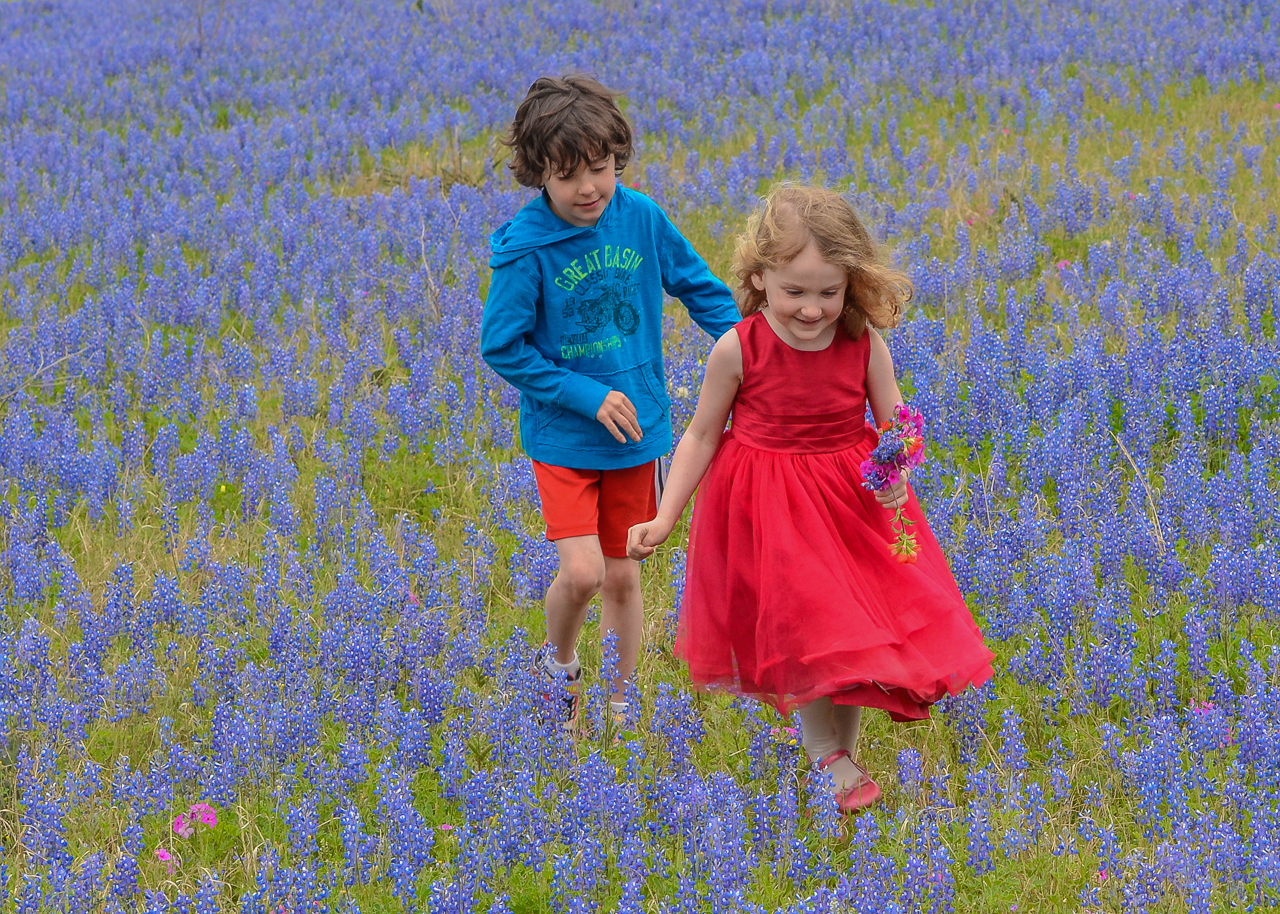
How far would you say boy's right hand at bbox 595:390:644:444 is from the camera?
400 centimetres

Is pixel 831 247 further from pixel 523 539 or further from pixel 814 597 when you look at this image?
pixel 523 539

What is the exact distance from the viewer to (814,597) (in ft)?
12.1

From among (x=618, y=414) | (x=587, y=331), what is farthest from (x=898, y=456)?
(x=587, y=331)

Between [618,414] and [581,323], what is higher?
[581,323]

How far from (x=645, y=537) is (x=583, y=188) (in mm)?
1024

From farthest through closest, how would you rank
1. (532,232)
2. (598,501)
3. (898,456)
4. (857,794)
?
(598,501) < (532,232) < (857,794) < (898,456)

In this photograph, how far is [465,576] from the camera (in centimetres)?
510

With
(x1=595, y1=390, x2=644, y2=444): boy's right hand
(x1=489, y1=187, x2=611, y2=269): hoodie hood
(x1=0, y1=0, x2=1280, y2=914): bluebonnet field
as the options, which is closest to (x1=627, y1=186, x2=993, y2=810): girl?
(x1=595, y1=390, x2=644, y2=444): boy's right hand

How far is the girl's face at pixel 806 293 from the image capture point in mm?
3682

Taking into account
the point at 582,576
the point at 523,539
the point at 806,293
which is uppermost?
the point at 806,293

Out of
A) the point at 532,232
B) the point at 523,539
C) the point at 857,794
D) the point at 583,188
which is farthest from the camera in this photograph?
the point at 523,539

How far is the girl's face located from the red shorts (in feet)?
2.62

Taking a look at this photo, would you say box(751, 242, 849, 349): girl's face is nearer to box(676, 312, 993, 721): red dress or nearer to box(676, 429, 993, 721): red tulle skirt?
box(676, 312, 993, 721): red dress

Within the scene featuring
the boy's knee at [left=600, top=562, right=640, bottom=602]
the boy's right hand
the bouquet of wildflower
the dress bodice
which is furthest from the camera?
the boy's knee at [left=600, top=562, right=640, bottom=602]
